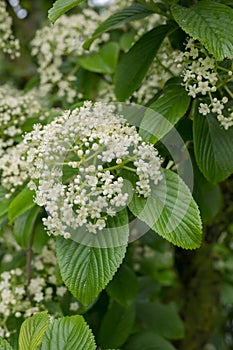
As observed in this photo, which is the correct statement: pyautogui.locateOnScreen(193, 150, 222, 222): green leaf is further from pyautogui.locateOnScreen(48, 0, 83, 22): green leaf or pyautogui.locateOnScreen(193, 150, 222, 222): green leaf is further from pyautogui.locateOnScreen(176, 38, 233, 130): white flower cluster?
pyautogui.locateOnScreen(48, 0, 83, 22): green leaf

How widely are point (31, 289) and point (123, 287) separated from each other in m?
0.26

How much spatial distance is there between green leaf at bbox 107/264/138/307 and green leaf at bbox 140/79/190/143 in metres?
0.51

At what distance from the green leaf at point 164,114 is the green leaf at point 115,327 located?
0.70 meters

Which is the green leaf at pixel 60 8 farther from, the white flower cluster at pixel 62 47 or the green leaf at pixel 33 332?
the white flower cluster at pixel 62 47

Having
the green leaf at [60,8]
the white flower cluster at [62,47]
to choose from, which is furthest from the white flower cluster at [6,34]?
the green leaf at [60,8]

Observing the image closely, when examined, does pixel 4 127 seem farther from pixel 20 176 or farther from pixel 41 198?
pixel 41 198

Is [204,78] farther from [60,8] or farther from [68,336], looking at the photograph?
[68,336]

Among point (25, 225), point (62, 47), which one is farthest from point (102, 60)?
point (25, 225)

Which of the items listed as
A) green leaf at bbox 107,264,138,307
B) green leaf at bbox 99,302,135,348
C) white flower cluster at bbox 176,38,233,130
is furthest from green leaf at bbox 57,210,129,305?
green leaf at bbox 99,302,135,348

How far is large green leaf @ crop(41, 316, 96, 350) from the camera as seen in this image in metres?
0.88

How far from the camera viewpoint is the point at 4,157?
1.30 metres

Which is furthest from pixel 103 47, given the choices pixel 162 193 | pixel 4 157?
pixel 162 193

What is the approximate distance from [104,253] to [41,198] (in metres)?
0.15

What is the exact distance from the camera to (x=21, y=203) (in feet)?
3.92
